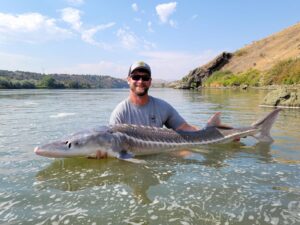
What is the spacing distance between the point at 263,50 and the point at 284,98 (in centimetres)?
8428

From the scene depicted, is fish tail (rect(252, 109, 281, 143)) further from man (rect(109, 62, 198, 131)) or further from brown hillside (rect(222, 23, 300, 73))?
brown hillside (rect(222, 23, 300, 73))

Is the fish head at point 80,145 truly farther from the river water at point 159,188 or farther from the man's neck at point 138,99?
the man's neck at point 138,99

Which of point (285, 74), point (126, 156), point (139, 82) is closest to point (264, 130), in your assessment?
point (139, 82)

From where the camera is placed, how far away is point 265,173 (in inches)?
197

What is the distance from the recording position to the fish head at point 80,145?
523 centimetres

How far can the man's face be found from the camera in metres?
6.36

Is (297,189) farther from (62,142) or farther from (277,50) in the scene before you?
(277,50)

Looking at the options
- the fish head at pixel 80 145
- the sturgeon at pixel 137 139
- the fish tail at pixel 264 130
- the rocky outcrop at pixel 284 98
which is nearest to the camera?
the fish head at pixel 80 145

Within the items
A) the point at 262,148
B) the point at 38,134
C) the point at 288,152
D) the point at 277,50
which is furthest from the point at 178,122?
the point at 277,50

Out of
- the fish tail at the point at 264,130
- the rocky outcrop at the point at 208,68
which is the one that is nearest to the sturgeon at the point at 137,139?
the fish tail at the point at 264,130

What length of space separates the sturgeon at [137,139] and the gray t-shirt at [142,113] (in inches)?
16.9

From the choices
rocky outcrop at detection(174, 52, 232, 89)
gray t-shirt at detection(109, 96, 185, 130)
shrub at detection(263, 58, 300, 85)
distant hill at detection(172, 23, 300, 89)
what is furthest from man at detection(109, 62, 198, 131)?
rocky outcrop at detection(174, 52, 232, 89)

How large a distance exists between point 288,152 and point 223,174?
2230mm

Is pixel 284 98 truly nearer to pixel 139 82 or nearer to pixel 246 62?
pixel 139 82
